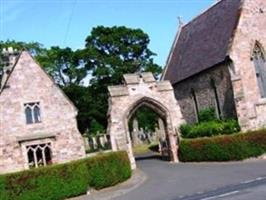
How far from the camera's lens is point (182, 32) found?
44344mm

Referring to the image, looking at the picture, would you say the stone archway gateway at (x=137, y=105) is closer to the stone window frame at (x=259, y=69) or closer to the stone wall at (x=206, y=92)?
the stone wall at (x=206, y=92)

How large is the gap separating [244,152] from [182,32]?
20.3 metres

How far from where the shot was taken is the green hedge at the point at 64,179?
21.0m

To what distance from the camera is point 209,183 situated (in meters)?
19.3

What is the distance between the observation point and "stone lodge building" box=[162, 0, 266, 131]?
30.8 m

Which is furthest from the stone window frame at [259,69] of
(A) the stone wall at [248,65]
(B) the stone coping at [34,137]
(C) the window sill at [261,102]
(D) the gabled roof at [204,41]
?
(B) the stone coping at [34,137]

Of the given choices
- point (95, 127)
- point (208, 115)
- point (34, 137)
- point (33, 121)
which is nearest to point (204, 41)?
point (208, 115)

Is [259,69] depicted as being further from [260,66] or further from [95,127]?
[95,127]

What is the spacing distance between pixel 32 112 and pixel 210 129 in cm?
1114

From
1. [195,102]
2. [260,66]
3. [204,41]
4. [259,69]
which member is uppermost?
[204,41]

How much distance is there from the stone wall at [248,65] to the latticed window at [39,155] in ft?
39.3

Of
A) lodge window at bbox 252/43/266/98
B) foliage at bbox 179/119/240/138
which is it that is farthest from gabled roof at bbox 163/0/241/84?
foliage at bbox 179/119/240/138

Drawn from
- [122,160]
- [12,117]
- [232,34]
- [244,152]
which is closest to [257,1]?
[232,34]

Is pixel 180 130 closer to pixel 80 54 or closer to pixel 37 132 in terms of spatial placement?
pixel 37 132
